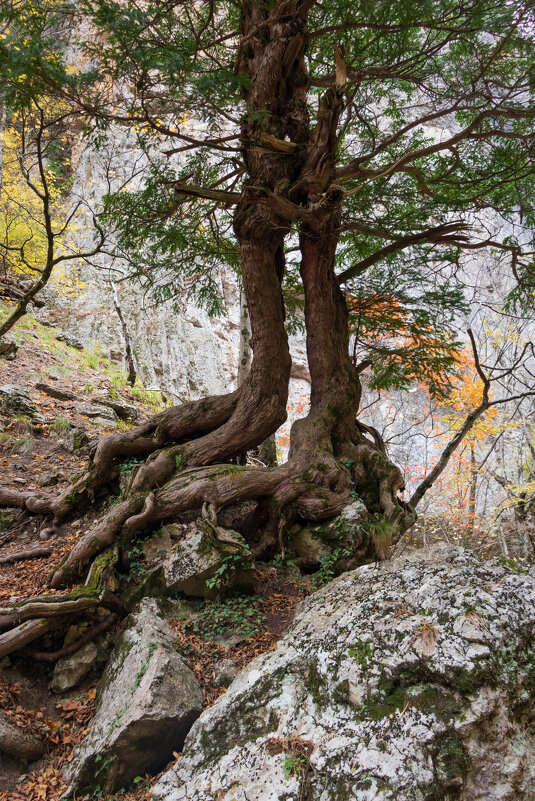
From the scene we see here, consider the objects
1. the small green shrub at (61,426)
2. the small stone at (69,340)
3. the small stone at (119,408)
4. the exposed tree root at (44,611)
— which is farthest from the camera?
the small stone at (69,340)

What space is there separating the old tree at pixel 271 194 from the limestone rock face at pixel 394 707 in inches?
75.8

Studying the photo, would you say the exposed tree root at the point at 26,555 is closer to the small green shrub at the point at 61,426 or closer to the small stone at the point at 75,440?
the small stone at the point at 75,440

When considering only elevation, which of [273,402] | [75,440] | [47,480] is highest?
[273,402]

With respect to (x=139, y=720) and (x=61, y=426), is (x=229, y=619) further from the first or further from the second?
(x=61, y=426)

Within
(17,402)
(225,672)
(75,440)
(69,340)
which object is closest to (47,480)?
(75,440)

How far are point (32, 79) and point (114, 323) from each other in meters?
14.1

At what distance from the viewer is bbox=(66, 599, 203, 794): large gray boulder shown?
2.72 meters

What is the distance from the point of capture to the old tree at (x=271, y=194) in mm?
4270

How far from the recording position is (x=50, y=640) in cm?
372

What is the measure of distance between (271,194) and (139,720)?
472cm

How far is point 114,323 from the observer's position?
696 inches

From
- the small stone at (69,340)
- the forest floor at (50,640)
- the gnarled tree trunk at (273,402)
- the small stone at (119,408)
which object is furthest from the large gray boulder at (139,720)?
the small stone at (69,340)

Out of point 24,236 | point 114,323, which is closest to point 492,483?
point 114,323

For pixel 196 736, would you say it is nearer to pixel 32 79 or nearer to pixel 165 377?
pixel 32 79
